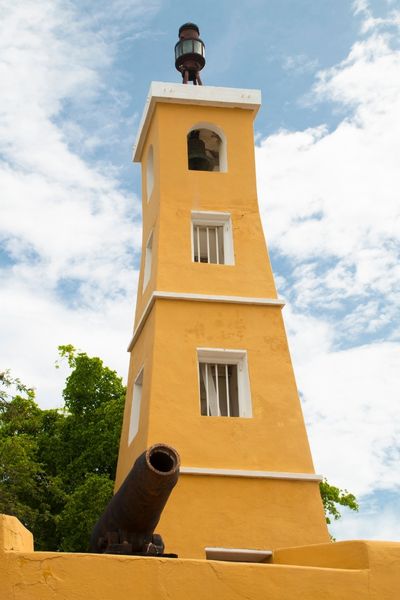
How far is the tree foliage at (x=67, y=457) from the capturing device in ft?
50.0

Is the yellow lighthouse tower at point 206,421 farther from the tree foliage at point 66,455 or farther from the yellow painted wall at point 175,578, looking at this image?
the tree foliage at point 66,455

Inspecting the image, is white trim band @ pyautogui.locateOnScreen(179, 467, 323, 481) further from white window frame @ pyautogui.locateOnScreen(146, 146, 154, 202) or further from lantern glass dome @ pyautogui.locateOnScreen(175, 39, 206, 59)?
lantern glass dome @ pyautogui.locateOnScreen(175, 39, 206, 59)

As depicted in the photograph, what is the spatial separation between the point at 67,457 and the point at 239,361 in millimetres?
7596

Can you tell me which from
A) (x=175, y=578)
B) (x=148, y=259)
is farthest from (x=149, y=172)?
(x=175, y=578)

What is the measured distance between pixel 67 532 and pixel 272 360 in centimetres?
699

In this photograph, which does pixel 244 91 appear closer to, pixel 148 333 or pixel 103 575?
pixel 148 333

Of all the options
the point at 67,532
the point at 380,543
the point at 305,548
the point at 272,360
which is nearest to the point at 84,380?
the point at 67,532

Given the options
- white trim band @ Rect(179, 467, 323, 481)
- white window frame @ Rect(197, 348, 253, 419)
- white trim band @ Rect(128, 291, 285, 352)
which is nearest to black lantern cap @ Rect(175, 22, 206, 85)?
white trim band @ Rect(128, 291, 285, 352)

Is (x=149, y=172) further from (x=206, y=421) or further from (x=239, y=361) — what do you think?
(x=206, y=421)

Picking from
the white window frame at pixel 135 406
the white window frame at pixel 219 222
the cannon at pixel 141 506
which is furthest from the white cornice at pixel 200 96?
the cannon at pixel 141 506

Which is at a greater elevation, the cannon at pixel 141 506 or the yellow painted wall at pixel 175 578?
the cannon at pixel 141 506

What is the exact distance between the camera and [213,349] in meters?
12.7

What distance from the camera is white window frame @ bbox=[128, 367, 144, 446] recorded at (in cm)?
1336

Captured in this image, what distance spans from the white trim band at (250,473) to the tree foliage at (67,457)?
176 inches
